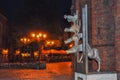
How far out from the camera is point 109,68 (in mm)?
11398

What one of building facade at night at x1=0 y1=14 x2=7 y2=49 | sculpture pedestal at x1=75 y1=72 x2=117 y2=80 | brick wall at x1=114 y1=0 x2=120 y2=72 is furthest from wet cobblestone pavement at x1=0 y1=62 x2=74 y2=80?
building facade at night at x1=0 y1=14 x2=7 y2=49

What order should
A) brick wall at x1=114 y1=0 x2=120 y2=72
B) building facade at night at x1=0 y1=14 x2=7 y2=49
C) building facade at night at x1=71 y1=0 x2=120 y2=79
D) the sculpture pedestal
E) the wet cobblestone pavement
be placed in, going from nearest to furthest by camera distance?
the sculpture pedestal → brick wall at x1=114 y1=0 x2=120 y2=72 → building facade at night at x1=71 y1=0 x2=120 y2=79 → the wet cobblestone pavement → building facade at night at x1=0 y1=14 x2=7 y2=49

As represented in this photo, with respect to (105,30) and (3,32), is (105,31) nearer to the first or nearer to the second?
(105,30)

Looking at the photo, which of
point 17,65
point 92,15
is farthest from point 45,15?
point 92,15

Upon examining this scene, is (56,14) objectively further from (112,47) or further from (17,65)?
(112,47)

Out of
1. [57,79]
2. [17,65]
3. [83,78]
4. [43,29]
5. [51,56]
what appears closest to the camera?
[83,78]

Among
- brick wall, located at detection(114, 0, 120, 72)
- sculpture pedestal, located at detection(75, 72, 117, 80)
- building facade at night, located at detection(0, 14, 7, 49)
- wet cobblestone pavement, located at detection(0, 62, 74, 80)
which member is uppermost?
building facade at night, located at detection(0, 14, 7, 49)

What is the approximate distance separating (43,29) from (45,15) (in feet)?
7.88

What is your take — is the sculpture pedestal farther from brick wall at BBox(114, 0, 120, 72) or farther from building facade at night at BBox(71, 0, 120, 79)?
building facade at night at BBox(71, 0, 120, 79)

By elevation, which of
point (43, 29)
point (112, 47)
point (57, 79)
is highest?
point (43, 29)

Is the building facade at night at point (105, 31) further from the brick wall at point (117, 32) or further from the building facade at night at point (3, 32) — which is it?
the building facade at night at point (3, 32)

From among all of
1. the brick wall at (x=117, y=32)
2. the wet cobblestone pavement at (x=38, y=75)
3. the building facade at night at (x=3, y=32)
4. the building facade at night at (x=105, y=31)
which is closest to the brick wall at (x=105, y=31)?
the building facade at night at (x=105, y=31)

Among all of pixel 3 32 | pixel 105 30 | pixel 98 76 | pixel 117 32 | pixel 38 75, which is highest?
pixel 3 32

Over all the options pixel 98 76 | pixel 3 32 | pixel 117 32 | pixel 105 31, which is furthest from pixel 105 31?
pixel 3 32
